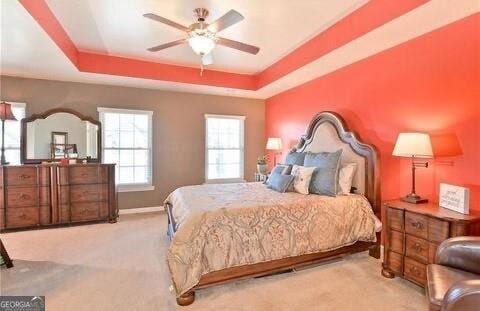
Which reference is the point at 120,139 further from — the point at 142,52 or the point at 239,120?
the point at 239,120

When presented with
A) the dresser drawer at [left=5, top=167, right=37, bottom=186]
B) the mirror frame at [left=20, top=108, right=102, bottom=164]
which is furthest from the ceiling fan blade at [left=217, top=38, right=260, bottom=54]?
the dresser drawer at [left=5, top=167, right=37, bottom=186]

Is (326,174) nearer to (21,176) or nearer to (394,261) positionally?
(394,261)

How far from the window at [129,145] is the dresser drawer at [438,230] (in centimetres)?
457

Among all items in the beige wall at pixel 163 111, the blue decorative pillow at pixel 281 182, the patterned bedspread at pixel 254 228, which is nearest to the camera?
the patterned bedspread at pixel 254 228

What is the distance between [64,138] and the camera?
4.57m

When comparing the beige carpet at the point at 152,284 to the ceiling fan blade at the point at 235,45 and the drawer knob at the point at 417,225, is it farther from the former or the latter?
the ceiling fan blade at the point at 235,45

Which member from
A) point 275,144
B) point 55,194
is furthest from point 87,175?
point 275,144

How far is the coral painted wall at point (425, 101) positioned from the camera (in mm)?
2334

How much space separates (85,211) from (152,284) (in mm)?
2567

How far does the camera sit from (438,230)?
2135 mm

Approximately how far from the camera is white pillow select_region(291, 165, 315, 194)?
10.9ft

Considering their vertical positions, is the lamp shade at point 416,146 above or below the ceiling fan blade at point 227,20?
below

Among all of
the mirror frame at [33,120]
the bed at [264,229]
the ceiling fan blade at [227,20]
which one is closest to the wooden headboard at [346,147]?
the bed at [264,229]

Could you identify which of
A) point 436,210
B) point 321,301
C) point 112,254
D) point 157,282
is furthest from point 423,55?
point 112,254
